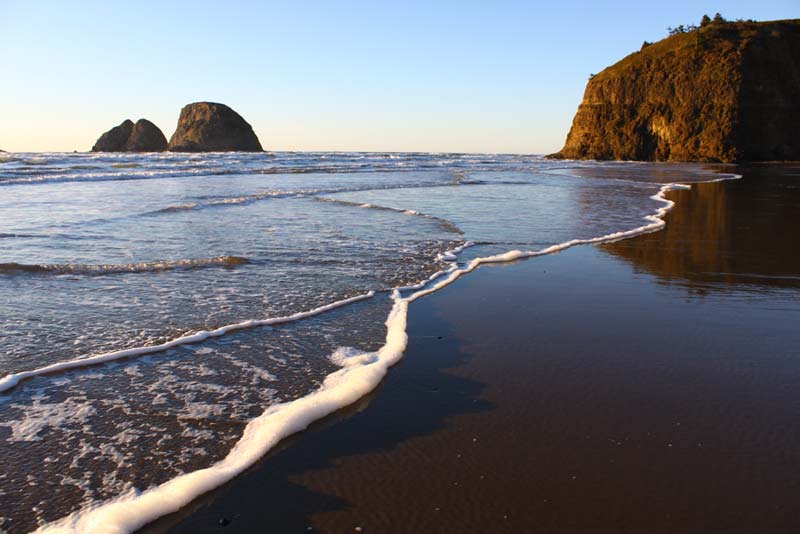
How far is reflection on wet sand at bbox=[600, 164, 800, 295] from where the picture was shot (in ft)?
21.7

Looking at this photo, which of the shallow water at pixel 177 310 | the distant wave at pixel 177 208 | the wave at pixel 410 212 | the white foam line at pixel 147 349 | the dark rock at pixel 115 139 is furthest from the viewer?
the dark rock at pixel 115 139

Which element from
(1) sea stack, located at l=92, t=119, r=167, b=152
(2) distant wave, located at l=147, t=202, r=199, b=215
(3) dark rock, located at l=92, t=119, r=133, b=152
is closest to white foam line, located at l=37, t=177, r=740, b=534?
Result: (2) distant wave, located at l=147, t=202, r=199, b=215

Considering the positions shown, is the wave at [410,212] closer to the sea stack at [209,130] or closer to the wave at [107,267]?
the wave at [107,267]

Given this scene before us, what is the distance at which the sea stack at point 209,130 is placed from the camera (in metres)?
109

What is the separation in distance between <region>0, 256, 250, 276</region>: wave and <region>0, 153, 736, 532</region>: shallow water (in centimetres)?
2

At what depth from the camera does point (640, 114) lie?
5678 centimetres

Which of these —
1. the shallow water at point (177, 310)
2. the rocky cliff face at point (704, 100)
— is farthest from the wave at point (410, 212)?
the rocky cliff face at point (704, 100)

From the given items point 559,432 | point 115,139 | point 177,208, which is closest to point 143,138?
point 115,139

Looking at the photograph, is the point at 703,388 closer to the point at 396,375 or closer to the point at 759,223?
the point at 396,375

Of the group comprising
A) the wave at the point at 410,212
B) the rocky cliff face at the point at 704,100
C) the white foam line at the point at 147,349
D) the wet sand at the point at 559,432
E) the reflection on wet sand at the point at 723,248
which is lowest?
the wet sand at the point at 559,432

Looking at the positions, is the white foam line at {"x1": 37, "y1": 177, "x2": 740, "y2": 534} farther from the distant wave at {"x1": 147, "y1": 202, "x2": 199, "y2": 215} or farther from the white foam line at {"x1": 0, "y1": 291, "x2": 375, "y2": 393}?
the distant wave at {"x1": 147, "y1": 202, "x2": 199, "y2": 215}

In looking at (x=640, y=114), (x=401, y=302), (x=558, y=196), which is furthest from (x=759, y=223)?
(x=640, y=114)

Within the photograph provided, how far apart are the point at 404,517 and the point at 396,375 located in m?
1.55

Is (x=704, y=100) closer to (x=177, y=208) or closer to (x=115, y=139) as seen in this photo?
(x=177, y=208)
